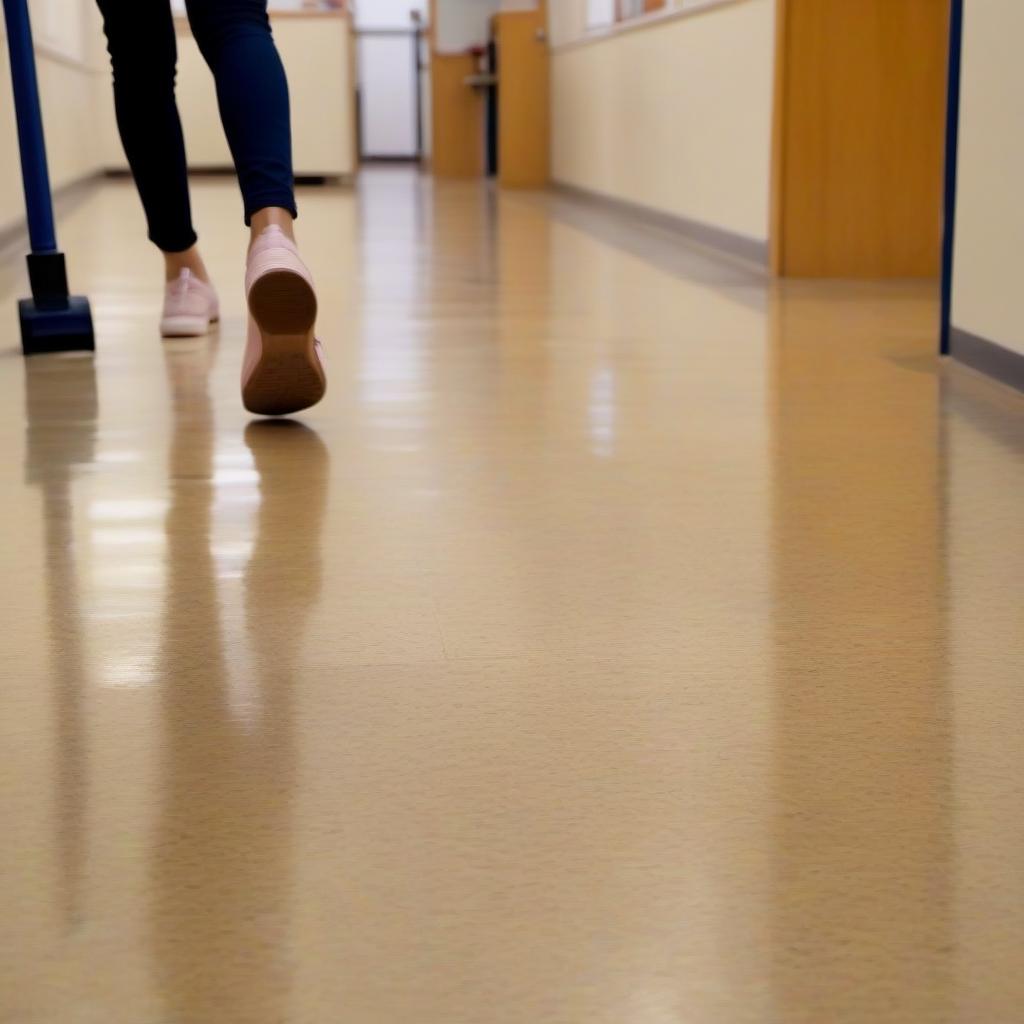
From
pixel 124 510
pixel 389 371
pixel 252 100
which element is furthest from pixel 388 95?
pixel 124 510

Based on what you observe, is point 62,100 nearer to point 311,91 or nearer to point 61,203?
point 61,203

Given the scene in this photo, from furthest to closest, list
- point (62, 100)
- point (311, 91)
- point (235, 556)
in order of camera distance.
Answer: point (311, 91) < point (62, 100) < point (235, 556)

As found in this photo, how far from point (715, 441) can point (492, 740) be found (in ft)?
2.69

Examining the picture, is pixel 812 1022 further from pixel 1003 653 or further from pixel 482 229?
pixel 482 229

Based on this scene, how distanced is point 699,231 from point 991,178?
2.50m

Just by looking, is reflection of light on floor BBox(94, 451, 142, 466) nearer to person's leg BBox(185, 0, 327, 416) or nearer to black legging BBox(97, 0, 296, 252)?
person's leg BBox(185, 0, 327, 416)

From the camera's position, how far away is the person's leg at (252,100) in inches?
63.1

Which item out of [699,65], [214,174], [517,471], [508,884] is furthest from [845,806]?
[214,174]

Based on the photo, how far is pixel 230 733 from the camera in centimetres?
81

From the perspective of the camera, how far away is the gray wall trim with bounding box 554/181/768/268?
379 centimetres

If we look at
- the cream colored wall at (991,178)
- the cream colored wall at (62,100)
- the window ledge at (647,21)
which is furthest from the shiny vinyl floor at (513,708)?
the window ledge at (647,21)

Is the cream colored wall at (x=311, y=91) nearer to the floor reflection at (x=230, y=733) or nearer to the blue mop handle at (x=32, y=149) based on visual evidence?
the blue mop handle at (x=32, y=149)

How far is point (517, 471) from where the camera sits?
1447mm

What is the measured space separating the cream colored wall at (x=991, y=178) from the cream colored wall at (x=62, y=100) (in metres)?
2.54
